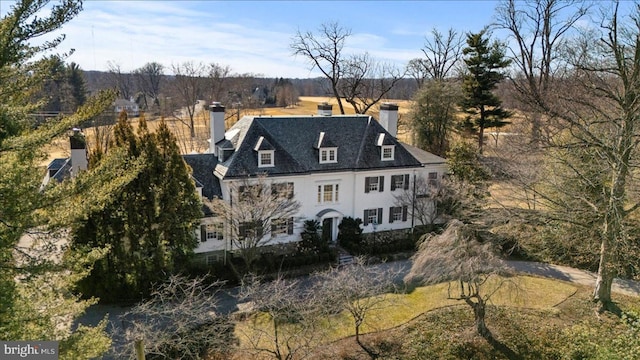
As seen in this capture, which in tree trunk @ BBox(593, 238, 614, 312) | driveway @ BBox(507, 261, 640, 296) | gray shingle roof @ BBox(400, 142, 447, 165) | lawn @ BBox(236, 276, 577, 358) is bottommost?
lawn @ BBox(236, 276, 577, 358)

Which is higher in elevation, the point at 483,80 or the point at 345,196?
the point at 483,80

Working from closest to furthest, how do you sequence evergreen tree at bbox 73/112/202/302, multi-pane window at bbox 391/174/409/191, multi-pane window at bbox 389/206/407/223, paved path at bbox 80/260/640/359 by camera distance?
paved path at bbox 80/260/640/359 < evergreen tree at bbox 73/112/202/302 < multi-pane window at bbox 391/174/409/191 < multi-pane window at bbox 389/206/407/223

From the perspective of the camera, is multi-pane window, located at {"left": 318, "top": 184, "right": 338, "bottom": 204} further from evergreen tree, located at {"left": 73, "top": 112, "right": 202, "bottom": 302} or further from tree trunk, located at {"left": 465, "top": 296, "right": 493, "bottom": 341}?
tree trunk, located at {"left": 465, "top": 296, "right": 493, "bottom": 341}

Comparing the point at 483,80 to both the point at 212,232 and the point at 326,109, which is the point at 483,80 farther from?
the point at 212,232

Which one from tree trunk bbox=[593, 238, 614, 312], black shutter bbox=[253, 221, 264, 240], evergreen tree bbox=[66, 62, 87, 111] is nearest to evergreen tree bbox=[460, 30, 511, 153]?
tree trunk bbox=[593, 238, 614, 312]

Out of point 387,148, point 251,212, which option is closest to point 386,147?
point 387,148

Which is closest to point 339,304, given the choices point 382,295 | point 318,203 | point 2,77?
point 382,295

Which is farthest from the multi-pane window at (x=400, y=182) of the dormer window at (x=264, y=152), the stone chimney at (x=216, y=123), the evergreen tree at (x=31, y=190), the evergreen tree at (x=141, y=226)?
the evergreen tree at (x=31, y=190)
